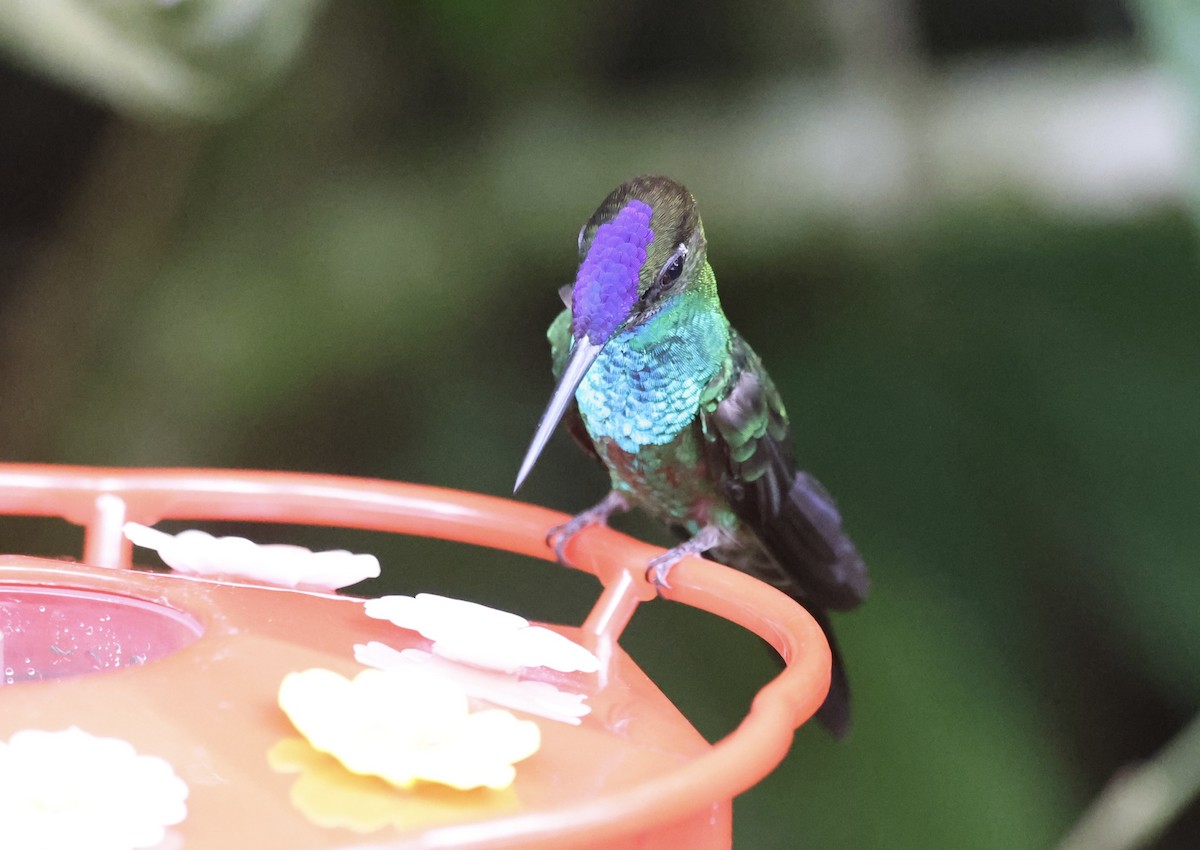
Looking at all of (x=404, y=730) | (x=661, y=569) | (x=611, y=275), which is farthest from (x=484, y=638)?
(x=611, y=275)

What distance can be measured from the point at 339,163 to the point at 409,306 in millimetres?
363

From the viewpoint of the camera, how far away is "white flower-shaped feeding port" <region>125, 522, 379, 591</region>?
935 millimetres

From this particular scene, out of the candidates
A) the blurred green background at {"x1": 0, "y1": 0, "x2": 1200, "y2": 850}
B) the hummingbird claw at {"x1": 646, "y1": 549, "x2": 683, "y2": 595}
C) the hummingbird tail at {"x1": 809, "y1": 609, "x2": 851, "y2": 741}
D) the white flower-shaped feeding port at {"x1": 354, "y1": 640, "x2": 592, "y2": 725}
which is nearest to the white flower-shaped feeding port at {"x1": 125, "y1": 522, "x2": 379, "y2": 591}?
the white flower-shaped feeding port at {"x1": 354, "y1": 640, "x2": 592, "y2": 725}

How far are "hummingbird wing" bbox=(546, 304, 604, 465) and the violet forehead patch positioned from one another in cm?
11

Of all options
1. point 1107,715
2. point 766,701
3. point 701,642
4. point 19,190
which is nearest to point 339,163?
Answer: point 19,190

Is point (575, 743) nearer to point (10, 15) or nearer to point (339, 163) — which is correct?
point (10, 15)

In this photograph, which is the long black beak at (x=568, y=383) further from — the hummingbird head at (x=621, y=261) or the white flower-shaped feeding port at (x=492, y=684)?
the white flower-shaped feeding port at (x=492, y=684)

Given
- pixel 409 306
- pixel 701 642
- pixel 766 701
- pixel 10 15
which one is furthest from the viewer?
pixel 409 306

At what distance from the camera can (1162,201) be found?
1882mm

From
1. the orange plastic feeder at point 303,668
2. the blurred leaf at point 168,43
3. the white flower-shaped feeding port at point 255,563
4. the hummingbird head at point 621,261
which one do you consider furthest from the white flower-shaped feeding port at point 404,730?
the blurred leaf at point 168,43

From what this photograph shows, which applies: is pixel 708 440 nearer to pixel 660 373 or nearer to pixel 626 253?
pixel 660 373

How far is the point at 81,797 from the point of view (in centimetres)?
59

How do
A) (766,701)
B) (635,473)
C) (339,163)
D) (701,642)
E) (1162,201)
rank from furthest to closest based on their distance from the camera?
1. (339,163)
2. (701,642)
3. (1162,201)
4. (635,473)
5. (766,701)

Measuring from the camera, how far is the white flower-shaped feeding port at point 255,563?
3.07ft
